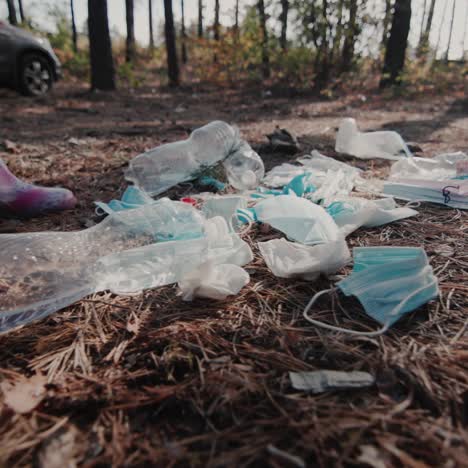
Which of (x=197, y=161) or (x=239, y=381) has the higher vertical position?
(x=197, y=161)

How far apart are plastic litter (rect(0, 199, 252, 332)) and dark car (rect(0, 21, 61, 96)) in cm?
544

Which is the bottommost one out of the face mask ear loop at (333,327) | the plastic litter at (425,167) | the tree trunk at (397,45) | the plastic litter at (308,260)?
the face mask ear loop at (333,327)

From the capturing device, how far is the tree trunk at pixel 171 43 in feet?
26.0

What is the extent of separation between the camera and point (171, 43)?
8328mm

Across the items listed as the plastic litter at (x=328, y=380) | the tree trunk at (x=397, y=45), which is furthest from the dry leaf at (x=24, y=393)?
the tree trunk at (x=397, y=45)

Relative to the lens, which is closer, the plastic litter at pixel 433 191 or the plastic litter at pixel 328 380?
the plastic litter at pixel 328 380

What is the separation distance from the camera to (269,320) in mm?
1140

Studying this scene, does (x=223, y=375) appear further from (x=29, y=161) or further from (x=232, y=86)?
(x=232, y=86)

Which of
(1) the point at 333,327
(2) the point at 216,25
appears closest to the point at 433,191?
(1) the point at 333,327

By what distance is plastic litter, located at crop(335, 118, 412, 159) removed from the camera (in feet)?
10.4

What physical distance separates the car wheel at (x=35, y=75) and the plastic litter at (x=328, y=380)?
6.68 m

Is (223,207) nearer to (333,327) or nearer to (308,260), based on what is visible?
(308,260)

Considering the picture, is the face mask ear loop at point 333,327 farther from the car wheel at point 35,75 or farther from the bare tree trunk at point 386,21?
the bare tree trunk at point 386,21

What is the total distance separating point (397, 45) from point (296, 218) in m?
7.83
